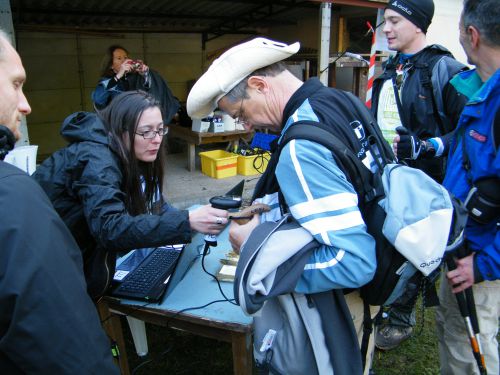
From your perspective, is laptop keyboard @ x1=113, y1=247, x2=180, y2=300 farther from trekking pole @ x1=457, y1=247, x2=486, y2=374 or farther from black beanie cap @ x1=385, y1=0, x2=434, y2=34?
black beanie cap @ x1=385, y1=0, x2=434, y2=34

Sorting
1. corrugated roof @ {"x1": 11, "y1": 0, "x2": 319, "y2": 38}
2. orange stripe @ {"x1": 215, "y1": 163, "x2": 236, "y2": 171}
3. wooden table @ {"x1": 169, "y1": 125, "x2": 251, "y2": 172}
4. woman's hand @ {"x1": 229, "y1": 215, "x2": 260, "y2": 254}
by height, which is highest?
corrugated roof @ {"x1": 11, "y1": 0, "x2": 319, "y2": 38}

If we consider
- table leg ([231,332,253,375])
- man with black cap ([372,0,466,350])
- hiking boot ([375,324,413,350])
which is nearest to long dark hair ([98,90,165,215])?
table leg ([231,332,253,375])

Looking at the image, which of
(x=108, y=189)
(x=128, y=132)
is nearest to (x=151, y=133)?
(x=128, y=132)

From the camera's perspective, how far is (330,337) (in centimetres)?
125

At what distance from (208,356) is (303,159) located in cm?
225

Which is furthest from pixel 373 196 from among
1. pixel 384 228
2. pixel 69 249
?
pixel 69 249

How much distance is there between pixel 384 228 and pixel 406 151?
108 centimetres

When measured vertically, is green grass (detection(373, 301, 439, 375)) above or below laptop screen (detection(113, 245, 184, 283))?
below

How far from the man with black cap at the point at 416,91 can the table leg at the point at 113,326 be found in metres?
1.65

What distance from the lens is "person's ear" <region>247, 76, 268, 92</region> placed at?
4.39ft

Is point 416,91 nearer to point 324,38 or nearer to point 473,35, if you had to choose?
point 473,35

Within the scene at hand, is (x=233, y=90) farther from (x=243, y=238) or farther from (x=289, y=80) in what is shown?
(x=243, y=238)

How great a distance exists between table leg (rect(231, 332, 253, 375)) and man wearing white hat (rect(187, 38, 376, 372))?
0.56 meters

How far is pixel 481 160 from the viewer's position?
1569 millimetres
